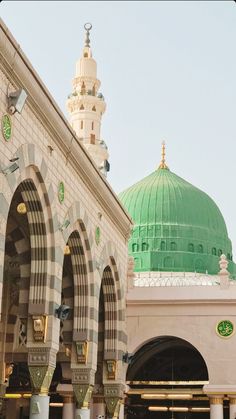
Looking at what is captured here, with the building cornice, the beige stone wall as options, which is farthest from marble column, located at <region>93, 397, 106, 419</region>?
the building cornice

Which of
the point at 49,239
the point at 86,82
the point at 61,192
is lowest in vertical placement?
the point at 49,239

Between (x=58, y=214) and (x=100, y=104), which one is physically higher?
(x=100, y=104)

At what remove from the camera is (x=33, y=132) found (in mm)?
14055

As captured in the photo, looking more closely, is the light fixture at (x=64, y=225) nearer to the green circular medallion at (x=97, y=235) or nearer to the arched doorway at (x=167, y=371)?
the green circular medallion at (x=97, y=235)

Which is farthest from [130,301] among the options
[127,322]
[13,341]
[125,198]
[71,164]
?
[125,198]

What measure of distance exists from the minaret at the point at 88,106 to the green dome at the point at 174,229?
4.46 m

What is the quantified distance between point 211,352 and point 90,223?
7009mm

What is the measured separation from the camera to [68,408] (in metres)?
22.2

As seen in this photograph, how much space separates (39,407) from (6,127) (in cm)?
575

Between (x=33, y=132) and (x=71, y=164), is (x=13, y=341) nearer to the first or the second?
(x=71, y=164)

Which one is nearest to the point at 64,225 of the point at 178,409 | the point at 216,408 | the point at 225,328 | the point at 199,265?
the point at 225,328

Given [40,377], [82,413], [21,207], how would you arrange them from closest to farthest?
[40,377] → [21,207] → [82,413]

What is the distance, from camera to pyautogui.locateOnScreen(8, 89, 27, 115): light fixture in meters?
12.6

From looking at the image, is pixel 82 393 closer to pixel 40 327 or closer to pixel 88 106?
pixel 40 327
